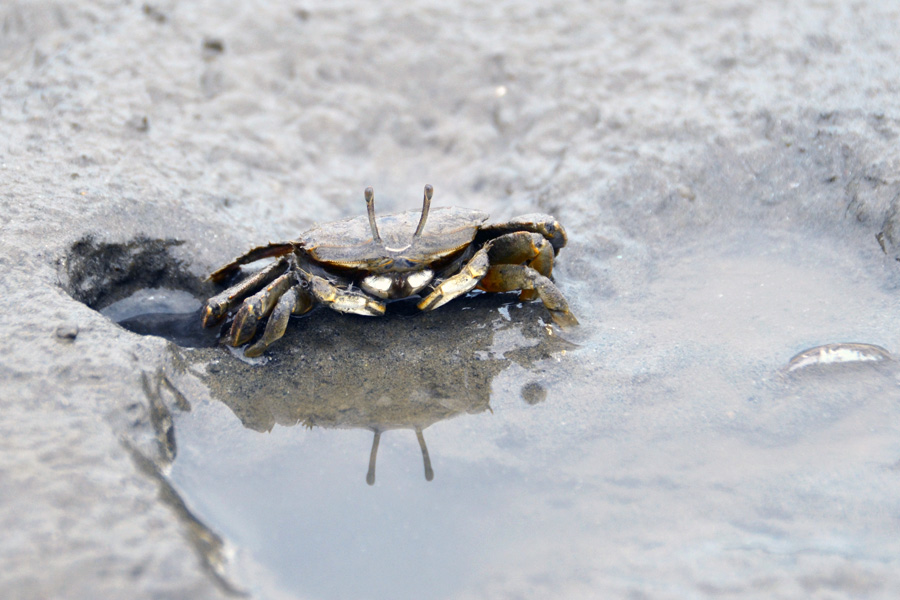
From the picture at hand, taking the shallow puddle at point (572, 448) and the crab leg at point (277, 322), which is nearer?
the shallow puddle at point (572, 448)

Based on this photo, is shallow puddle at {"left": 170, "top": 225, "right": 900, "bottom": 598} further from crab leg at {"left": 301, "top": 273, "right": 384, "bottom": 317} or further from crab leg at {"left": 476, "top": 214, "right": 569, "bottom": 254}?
crab leg at {"left": 476, "top": 214, "right": 569, "bottom": 254}

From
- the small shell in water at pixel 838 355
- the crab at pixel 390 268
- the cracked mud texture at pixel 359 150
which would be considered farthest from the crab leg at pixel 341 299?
the small shell in water at pixel 838 355

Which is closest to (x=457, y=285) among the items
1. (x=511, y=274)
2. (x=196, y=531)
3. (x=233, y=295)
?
(x=511, y=274)

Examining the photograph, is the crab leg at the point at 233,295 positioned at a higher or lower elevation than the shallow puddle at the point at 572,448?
higher

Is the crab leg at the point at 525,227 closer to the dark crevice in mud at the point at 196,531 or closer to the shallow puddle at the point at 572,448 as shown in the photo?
the shallow puddle at the point at 572,448

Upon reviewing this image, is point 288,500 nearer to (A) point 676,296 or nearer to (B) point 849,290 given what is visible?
(A) point 676,296

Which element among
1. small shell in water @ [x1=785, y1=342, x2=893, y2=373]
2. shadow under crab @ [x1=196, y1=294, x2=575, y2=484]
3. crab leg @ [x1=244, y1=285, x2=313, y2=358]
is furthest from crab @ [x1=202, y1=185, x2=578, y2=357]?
small shell in water @ [x1=785, y1=342, x2=893, y2=373]

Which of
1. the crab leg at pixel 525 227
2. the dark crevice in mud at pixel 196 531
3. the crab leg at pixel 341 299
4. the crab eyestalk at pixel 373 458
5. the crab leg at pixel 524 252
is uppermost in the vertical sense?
the crab leg at pixel 525 227
